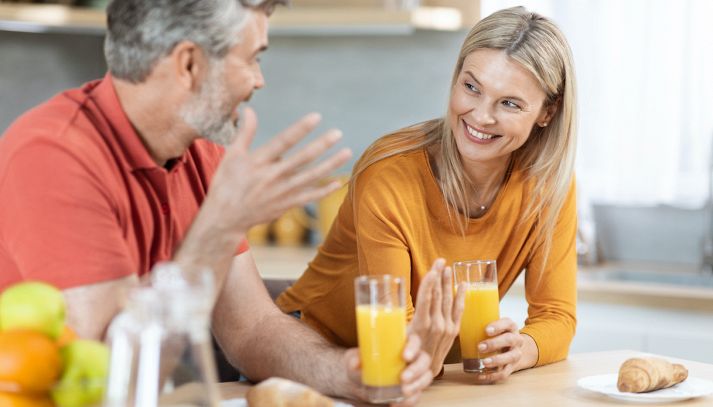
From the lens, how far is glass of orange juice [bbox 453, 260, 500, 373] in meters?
1.83

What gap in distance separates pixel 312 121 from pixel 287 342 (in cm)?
47

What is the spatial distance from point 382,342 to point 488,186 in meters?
0.83

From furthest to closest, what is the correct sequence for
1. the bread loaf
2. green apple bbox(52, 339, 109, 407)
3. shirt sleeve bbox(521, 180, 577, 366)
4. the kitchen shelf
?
1. the kitchen shelf
2. shirt sleeve bbox(521, 180, 577, 366)
3. the bread loaf
4. green apple bbox(52, 339, 109, 407)

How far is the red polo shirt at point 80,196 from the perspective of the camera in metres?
1.51

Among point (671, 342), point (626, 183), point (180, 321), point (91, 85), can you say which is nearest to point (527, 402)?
point (180, 321)

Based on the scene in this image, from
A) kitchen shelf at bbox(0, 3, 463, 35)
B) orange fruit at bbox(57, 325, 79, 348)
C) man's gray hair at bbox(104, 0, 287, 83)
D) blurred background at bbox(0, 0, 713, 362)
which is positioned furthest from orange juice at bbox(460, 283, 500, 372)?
kitchen shelf at bbox(0, 3, 463, 35)

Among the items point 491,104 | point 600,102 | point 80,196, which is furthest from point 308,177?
point 600,102

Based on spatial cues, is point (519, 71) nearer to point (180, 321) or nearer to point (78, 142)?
point (78, 142)

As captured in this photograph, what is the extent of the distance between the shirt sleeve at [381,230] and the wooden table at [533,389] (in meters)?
0.23

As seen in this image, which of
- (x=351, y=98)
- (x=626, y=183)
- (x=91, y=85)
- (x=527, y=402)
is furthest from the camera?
(x=351, y=98)

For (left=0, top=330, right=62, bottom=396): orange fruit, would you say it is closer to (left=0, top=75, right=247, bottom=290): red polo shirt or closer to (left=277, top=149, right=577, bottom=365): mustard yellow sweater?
(left=0, top=75, right=247, bottom=290): red polo shirt

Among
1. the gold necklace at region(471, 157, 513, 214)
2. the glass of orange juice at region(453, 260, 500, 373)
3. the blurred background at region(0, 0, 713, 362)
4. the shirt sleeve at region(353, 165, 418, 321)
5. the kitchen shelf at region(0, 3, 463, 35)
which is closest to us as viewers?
the glass of orange juice at region(453, 260, 500, 373)

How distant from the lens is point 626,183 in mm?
3746

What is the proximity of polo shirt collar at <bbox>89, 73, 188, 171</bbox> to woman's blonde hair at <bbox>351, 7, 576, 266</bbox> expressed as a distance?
0.61 metres
